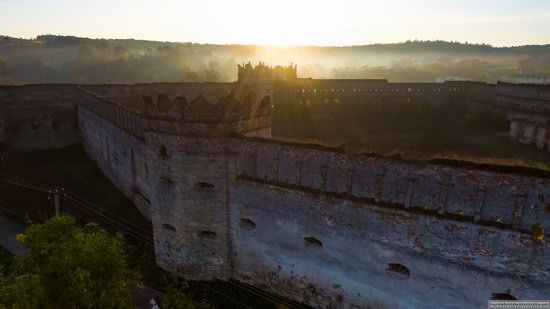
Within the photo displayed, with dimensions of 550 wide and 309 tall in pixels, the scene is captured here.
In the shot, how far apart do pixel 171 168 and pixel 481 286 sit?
10995 millimetres

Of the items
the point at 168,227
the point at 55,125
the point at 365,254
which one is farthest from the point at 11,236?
the point at 365,254

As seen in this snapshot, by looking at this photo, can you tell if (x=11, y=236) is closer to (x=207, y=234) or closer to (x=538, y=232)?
(x=207, y=234)

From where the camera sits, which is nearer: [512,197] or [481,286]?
[512,197]

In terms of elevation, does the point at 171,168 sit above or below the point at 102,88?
below

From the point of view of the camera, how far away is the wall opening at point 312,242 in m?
13.8

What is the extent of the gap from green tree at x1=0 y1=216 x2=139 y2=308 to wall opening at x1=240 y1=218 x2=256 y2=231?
444cm

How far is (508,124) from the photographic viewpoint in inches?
1443

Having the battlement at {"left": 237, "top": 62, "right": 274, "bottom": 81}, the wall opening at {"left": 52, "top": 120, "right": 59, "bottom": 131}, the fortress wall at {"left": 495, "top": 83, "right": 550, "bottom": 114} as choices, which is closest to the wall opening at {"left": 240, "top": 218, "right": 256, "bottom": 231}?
the battlement at {"left": 237, "top": 62, "right": 274, "bottom": 81}

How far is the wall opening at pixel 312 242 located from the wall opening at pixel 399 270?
238 centimetres

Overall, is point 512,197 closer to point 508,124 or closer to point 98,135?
point 98,135

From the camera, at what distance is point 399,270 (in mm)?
12562

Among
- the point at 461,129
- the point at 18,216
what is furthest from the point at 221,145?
the point at 461,129

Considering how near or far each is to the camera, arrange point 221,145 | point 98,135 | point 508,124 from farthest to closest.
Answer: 1. point 508,124
2. point 98,135
3. point 221,145

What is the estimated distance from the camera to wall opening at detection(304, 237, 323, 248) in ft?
45.4
